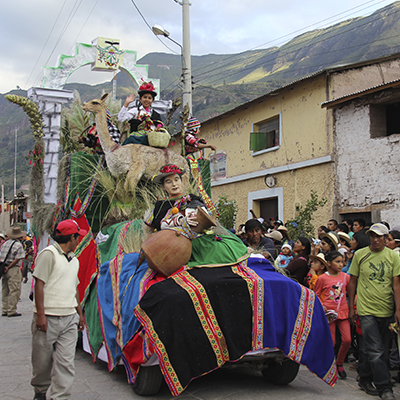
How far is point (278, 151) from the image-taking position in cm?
1606

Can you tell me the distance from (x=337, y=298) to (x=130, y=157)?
11.6 feet

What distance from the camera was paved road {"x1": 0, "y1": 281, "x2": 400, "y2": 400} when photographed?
458 cm

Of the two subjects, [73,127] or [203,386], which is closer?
[203,386]

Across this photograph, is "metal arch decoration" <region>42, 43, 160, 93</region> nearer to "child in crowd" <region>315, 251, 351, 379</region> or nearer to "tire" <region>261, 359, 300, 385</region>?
"child in crowd" <region>315, 251, 351, 379</region>

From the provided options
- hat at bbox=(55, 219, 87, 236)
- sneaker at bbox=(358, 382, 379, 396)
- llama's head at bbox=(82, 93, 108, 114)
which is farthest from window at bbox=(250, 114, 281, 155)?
hat at bbox=(55, 219, 87, 236)

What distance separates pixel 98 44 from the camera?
1293cm

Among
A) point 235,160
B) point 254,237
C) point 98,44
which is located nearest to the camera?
Result: point 254,237

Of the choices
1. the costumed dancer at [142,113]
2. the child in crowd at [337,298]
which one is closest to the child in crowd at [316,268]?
the child in crowd at [337,298]

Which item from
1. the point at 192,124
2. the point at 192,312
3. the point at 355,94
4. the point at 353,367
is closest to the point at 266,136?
the point at 355,94

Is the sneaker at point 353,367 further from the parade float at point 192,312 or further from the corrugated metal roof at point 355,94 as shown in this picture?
the corrugated metal roof at point 355,94

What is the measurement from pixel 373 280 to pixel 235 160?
44.7 feet

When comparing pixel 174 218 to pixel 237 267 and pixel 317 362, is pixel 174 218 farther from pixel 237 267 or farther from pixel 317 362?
pixel 317 362

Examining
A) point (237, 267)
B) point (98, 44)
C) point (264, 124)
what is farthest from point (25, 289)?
point (237, 267)

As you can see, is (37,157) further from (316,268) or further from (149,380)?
(149,380)
